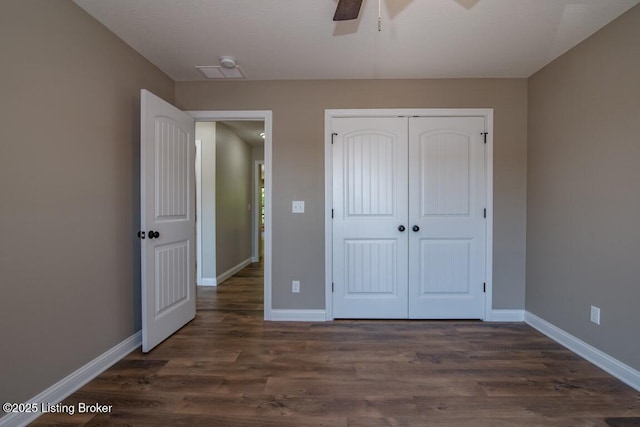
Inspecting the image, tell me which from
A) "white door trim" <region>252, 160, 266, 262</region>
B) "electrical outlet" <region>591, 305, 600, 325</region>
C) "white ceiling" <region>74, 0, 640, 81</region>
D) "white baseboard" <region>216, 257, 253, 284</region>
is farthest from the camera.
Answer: "white door trim" <region>252, 160, 266, 262</region>

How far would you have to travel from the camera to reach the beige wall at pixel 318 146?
2.80 m

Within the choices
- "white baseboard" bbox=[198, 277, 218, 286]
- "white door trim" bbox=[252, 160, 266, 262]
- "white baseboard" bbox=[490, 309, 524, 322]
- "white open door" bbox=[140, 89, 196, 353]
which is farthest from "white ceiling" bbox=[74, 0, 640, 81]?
"white door trim" bbox=[252, 160, 266, 262]

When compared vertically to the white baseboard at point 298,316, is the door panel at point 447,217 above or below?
above

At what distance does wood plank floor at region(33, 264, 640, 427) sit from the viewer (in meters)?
1.56

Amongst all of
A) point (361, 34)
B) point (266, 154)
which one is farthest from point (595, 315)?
point (266, 154)

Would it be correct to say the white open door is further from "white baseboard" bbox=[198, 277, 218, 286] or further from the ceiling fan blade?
the ceiling fan blade

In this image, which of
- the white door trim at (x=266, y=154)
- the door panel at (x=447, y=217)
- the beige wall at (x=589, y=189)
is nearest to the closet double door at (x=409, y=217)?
the door panel at (x=447, y=217)

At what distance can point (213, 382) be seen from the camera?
187cm

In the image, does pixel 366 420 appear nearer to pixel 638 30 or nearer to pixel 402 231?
pixel 402 231

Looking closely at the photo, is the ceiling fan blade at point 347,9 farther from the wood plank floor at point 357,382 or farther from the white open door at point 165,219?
the wood plank floor at point 357,382

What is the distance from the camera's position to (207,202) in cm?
428

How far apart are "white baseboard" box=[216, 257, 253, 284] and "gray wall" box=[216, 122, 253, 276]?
5 centimetres

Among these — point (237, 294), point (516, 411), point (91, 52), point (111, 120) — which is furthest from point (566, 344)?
point (91, 52)

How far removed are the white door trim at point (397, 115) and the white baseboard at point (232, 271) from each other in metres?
2.18
